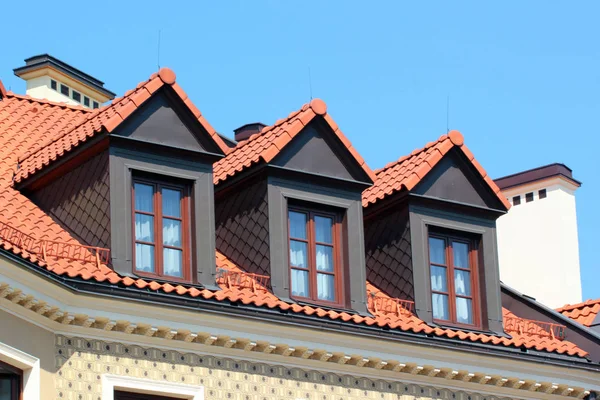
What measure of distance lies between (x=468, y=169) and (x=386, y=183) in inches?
60.9

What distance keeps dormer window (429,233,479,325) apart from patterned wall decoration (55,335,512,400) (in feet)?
6.28

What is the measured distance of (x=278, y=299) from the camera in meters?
29.5

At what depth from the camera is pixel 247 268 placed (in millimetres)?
30547

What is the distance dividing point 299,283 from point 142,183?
3.28m

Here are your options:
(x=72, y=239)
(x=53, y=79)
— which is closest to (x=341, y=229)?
(x=72, y=239)

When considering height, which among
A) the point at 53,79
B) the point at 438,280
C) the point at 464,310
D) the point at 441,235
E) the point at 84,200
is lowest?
the point at 464,310

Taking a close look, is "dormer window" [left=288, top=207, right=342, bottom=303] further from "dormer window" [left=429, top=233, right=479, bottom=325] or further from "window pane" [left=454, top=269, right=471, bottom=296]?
"window pane" [left=454, top=269, right=471, bottom=296]

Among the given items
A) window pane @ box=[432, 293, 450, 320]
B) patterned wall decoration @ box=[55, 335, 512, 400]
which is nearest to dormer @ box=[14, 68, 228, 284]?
patterned wall decoration @ box=[55, 335, 512, 400]

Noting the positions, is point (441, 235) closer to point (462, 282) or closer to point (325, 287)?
point (462, 282)

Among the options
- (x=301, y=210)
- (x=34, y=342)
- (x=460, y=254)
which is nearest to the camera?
(x=34, y=342)

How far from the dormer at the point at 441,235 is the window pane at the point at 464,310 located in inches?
0.7

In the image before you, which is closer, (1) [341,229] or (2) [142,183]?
(2) [142,183]

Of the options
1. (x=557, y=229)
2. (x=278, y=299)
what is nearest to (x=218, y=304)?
(x=278, y=299)

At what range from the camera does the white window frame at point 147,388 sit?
26.8 metres
